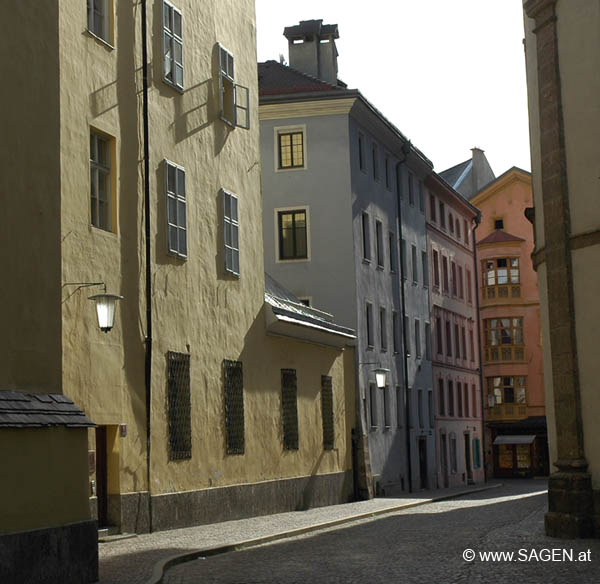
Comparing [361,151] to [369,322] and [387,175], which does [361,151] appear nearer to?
[387,175]

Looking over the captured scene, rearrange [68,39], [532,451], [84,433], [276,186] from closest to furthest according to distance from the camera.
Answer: [84,433] → [68,39] → [276,186] → [532,451]

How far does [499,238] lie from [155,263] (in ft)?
170

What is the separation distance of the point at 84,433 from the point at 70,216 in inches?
259

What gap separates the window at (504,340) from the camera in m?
72.1

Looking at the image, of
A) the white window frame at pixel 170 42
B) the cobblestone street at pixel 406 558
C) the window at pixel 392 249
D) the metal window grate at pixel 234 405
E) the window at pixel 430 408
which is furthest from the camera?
the window at pixel 430 408

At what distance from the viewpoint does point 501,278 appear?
73.3 m

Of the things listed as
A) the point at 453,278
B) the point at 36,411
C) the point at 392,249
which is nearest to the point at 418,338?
the point at 392,249

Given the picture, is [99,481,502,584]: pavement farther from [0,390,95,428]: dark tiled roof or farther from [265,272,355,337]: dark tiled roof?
[265,272,355,337]: dark tiled roof

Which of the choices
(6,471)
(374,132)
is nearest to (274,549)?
(6,471)

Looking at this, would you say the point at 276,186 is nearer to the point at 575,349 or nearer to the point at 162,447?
the point at 162,447

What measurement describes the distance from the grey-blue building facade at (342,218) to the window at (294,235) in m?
0.03

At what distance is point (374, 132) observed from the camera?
47438 millimetres

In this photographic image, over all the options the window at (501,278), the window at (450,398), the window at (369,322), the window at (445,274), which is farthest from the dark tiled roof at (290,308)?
the window at (501,278)

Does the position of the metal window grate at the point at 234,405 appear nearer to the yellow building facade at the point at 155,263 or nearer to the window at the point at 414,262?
the yellow building facade at the point at 155,263
